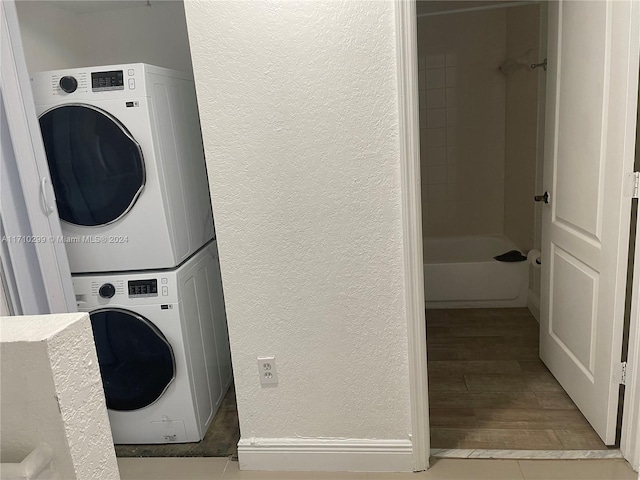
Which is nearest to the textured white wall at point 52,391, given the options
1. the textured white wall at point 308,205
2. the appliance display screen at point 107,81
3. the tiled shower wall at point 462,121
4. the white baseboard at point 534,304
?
the textured white wall at point 308,205

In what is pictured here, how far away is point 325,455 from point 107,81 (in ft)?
5.53

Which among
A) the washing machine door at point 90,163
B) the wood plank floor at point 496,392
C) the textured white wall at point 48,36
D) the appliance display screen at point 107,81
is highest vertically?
the textured white wall at point 48,36

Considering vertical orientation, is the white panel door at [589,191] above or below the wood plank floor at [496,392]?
above

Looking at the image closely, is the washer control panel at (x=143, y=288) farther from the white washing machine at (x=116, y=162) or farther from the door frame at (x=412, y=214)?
the door frame at (x=412, y=214)

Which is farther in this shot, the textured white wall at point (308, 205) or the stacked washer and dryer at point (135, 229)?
the stacked washer and dryer at point (135, 229)

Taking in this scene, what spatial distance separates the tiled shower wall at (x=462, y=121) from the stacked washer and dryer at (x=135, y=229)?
7.35 ft

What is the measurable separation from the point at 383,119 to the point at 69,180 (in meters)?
1.28

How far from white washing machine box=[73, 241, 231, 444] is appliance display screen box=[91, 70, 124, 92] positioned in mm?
746

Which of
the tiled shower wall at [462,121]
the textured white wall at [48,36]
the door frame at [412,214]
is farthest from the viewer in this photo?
the tiled shower wall at [462,121]

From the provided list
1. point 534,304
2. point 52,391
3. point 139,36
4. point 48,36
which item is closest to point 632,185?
point 534,304

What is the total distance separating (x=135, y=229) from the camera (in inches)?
76.6

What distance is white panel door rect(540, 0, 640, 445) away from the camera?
165cm

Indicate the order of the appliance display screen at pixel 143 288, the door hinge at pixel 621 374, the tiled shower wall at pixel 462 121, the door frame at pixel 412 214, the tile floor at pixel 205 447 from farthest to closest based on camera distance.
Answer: the tiled shower wall at pixel 462 121, the tile floor at pixel 205 447, the appliance display screen at pixel 143 288, the door hinge at pixel 621 374, the door frame at pixel 412 214

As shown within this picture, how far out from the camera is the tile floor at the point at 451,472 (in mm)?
Answer: 1779
